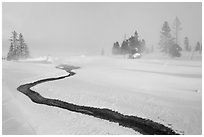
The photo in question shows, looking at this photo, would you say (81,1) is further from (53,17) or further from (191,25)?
(191,25)

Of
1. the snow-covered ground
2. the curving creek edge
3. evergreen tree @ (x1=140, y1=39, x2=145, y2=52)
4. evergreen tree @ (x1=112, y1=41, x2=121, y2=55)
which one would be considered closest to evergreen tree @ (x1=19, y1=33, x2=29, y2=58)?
the snow-covered ground

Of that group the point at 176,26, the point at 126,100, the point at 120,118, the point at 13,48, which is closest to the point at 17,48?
the point at 13,48

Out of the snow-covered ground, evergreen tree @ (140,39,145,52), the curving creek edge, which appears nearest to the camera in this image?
the snow-covered ground

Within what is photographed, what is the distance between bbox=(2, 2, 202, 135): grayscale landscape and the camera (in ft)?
15.7

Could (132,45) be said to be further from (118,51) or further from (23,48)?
(23,48)

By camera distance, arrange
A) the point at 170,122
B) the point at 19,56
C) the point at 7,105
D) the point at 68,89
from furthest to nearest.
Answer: the point at 68,89 → the point at 7,105 → the point at 19,56 → the point at 170,122

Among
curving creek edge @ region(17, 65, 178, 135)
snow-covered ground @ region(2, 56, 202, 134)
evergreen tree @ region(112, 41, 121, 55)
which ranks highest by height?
evergreen tree @ region(112, 41, 121, 55)

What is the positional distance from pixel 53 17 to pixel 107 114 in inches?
136

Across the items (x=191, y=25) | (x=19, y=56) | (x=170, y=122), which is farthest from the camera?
(x=19, y=56)

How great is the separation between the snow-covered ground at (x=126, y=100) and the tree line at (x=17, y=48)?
1.82ft

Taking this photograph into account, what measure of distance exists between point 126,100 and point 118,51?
7.08 ft

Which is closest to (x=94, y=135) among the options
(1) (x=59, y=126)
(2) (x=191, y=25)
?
(1) (x=59, y=126)

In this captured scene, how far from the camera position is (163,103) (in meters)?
5.89

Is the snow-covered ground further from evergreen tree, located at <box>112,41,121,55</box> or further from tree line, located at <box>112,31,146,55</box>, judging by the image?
tree line, located at <box>112,31,146,55</box>
